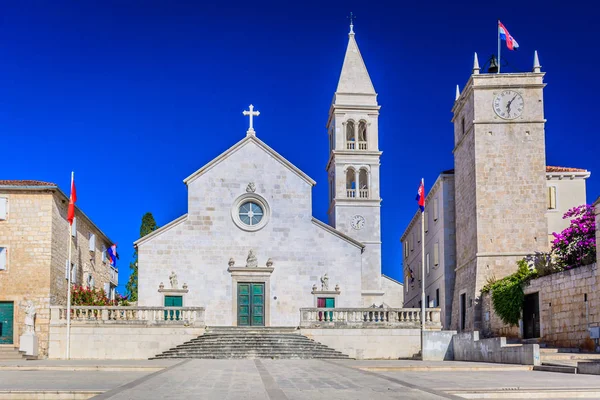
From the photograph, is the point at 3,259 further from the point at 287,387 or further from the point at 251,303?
the point at 287,387

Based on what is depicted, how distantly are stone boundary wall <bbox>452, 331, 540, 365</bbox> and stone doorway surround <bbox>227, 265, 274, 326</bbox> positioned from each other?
31.5 feet

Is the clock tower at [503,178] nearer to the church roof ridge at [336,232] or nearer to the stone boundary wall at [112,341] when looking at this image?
the church roof ridge at [336,232]

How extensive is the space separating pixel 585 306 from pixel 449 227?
53.8 feet

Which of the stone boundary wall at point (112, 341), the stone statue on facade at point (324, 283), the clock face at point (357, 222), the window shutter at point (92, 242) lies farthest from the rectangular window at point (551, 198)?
the window shutter at point (92, 242)

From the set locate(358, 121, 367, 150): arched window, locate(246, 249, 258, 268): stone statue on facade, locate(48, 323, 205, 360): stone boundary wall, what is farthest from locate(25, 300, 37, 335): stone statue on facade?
locate(358, 121, 367, 150): arched window

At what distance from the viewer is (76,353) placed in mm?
31672

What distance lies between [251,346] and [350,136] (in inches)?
915

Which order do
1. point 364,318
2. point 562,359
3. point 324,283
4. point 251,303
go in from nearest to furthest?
point 562,359 → point 364,318 → point 251,303 → point 324,283

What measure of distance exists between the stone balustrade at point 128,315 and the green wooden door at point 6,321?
5.99 ft

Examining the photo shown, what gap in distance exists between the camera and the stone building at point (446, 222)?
126ft

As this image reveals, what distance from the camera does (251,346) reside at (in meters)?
30.3

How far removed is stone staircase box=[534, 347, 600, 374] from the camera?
1988cm

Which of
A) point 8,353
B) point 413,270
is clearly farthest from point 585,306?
point 413,270

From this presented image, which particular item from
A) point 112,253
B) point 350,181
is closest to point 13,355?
point 112,253
